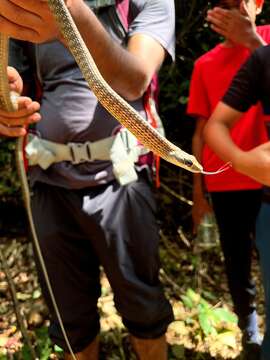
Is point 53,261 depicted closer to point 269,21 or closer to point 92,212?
point 92,212

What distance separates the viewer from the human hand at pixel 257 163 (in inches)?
62.1

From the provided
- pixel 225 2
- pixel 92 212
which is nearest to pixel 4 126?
pixel 92 212

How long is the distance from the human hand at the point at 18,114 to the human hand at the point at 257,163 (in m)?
0.71

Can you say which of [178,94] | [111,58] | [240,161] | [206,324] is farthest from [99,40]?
[178,94]

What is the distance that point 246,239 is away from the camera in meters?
2.39

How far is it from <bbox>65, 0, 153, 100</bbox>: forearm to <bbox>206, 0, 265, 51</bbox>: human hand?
2.44ft

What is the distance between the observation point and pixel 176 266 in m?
3.64

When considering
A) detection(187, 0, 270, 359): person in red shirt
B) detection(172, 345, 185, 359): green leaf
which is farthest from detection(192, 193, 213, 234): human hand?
detection(172, 345, 185, 359): green leaf

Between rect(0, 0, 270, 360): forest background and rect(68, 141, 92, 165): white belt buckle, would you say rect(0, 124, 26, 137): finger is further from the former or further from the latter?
rect(0, 0, 270, 360): forest background

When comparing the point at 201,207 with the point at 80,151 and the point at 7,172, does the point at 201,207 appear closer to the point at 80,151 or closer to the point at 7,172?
the point at 80,151

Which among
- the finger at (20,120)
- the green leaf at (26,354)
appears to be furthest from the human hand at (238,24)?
the green leaf at (26,354)

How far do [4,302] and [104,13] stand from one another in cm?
222

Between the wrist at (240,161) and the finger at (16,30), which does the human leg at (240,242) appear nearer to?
the wrist at (240,161)

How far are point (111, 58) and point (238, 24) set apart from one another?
3.30 feet
